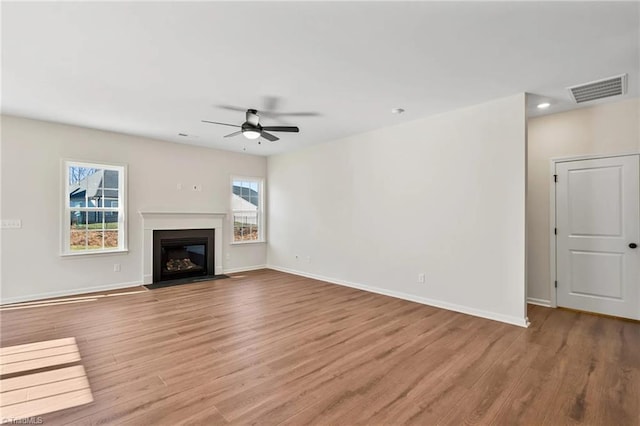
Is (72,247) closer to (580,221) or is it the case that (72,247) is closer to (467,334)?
(467,334)

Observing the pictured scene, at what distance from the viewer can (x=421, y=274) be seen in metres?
4.56

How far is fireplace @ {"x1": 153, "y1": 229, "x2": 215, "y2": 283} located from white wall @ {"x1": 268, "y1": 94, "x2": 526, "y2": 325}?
2.01 metres

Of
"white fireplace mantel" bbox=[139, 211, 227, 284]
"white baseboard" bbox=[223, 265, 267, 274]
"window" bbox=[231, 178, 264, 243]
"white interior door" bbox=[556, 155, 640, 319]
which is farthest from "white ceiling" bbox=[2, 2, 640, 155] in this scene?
"white baseboard" bbox=[223, 265, 267, 274]

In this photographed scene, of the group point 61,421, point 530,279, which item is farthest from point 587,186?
point 61,421

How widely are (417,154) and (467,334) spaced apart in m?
2.60

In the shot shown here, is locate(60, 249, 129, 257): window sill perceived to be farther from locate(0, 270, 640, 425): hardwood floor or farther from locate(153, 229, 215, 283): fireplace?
locate(0, 270, 640, 425): hardwood floor

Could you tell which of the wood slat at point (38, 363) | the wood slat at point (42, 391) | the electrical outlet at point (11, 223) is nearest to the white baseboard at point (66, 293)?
the electrical outlet at point (11, 223)

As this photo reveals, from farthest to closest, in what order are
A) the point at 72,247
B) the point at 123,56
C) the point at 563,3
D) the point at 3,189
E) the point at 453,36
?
the point at 72,247 < the point at 3,189 < the point at 123,56 < the point at 453,36 < the point at 563,3

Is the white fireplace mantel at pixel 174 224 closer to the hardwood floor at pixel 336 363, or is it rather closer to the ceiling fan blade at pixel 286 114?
the hardwood floor at pixel 336 363

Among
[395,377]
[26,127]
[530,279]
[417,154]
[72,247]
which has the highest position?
[26,127]

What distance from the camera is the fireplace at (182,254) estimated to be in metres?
5.85

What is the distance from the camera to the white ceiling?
2.16 metres

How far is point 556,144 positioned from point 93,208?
291 inches

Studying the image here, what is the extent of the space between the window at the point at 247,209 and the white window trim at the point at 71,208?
7.02ft
